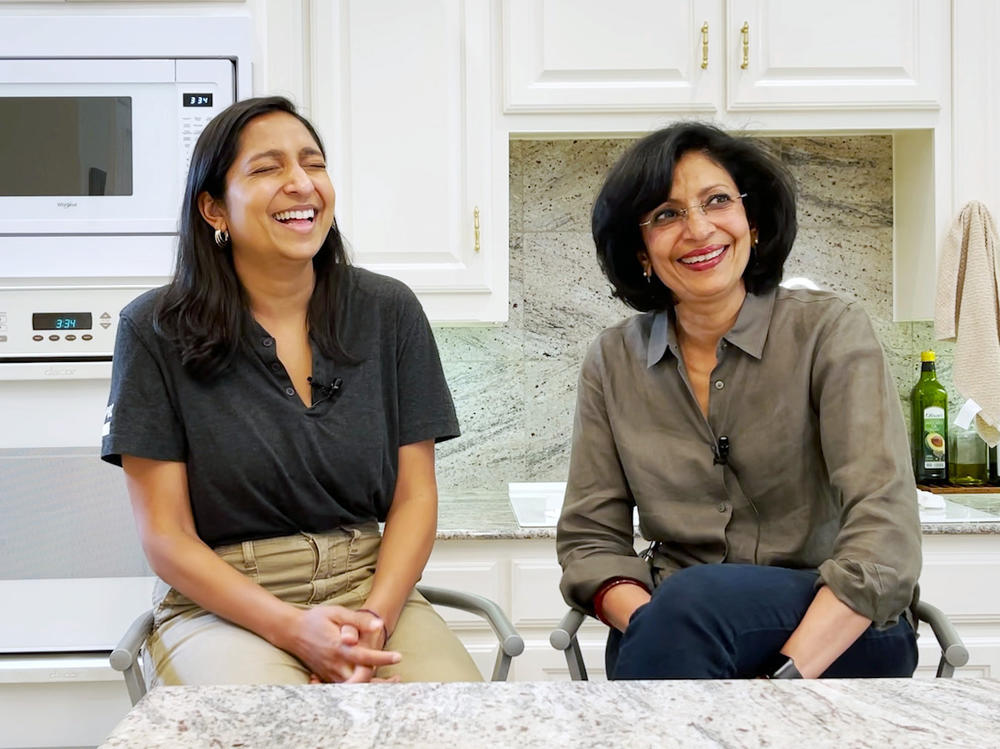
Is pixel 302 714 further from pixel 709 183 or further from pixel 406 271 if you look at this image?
pixel 406 271

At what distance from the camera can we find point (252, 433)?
1411mm

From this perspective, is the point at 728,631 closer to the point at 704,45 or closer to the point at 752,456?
the point at 752,456

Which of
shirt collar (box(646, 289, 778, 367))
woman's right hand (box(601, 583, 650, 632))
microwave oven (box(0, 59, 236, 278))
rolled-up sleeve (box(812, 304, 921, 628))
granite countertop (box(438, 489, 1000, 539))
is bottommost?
granite countertop (box(438, 489, 1000, 539))

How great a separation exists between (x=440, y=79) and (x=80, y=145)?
0.82m

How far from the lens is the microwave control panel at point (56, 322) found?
71.7 inches

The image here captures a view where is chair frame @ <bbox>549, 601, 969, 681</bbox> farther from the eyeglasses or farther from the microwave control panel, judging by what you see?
the microwave control panel

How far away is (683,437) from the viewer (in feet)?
4.67

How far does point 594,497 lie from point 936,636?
1.61 ft

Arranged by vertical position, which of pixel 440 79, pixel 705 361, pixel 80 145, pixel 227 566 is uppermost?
pixel 440 79

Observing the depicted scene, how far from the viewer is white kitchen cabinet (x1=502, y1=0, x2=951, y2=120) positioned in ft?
7.62

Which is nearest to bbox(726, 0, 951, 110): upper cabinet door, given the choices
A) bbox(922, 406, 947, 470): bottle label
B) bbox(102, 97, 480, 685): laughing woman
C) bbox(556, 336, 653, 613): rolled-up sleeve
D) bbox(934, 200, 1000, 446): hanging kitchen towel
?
bbox(934, 200, 1000, 446): hanging kitchen towel

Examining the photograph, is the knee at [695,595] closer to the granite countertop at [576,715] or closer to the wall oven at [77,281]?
the granite countertop at [576,715]

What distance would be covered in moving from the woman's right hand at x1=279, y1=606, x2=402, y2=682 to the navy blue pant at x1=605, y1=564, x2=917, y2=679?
0.32m

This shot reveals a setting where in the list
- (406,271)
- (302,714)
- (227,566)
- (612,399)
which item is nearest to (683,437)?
(612,399)
